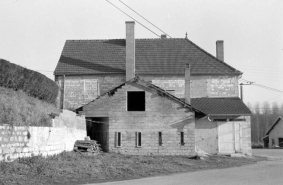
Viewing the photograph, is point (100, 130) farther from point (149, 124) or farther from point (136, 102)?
point (149, 124)

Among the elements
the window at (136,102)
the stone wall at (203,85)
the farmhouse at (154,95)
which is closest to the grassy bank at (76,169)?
the farmhouse at (154,95)

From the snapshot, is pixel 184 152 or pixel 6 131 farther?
pixel 184 152

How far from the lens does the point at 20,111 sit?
15.2 m

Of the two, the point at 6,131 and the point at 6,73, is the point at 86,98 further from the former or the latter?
the point at 6,131

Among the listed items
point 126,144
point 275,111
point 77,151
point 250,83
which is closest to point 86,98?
point 126,144

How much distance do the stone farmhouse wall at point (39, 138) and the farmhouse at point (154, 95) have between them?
12.6ft

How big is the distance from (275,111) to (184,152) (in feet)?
302

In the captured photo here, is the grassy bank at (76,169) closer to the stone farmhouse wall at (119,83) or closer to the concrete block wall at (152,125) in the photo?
the concrete block wall at (152,125)

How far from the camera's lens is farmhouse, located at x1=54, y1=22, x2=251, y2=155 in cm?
2495

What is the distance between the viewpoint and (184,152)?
2461cm

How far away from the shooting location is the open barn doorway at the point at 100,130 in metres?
25.4

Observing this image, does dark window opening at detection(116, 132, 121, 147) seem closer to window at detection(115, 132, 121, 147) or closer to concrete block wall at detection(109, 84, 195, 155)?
window at detection(115, 132, 121, 147)

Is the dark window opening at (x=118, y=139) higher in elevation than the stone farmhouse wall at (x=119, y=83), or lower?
lower

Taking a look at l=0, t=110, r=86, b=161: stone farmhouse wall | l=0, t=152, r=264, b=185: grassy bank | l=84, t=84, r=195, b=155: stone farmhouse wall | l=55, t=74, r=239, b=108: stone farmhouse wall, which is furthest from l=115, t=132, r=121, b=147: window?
l=55, t=74, r=239, b=108: stone farmhouse wall
